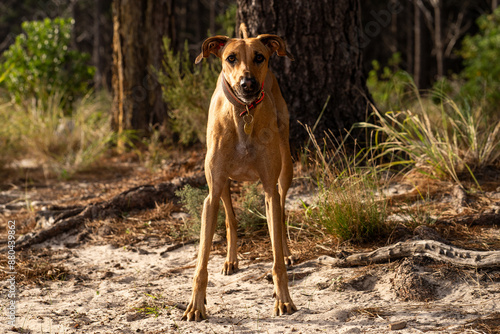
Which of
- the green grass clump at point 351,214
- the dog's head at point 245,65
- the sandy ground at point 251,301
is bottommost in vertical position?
the sandy ground at point 251,301

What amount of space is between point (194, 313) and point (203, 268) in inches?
10.5

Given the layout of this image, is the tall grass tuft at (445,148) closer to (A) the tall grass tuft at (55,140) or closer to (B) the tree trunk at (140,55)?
(B) the tree trunk at (140,55)

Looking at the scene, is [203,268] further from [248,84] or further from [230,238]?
[248,84]

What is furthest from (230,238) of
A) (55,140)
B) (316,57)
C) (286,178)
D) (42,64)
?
(42,64)

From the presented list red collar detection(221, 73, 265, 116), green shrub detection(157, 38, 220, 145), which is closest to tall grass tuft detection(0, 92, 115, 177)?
green shrub detection(157, 38, 220, 145)

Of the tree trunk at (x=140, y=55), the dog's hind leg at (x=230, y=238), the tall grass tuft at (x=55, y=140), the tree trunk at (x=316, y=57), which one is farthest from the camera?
the tree trunk at (x=140, y=55)

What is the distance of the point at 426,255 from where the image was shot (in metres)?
3.20

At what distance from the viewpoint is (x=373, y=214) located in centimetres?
369

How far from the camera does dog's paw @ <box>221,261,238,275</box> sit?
12.0ft

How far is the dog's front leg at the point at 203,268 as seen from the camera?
2898 millimetres

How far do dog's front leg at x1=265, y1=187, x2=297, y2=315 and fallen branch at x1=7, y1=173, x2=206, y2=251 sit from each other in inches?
83.5

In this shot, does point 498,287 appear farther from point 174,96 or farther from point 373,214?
point 174,96

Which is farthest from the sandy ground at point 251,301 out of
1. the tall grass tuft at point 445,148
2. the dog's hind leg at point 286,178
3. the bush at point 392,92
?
the bush at point 392,92

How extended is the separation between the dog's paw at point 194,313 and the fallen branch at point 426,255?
1040 mm
